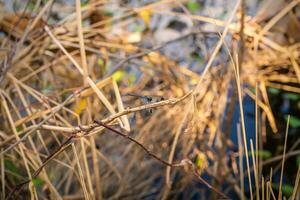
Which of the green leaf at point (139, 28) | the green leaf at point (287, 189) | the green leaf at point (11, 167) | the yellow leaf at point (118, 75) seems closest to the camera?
the green leaf at point (11, 167)

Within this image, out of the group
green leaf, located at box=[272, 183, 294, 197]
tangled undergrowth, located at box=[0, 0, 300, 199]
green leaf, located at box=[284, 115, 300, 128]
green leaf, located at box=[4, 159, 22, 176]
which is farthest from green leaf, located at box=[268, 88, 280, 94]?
green leaf, located at box=[4, 159, 22, 176]

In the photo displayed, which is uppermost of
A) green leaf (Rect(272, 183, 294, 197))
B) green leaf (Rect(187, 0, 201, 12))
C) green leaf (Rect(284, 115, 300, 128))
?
green leaf (Rect(187, 0, 201, 12))

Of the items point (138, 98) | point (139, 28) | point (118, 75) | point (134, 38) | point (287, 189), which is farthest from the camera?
point (139, 28)

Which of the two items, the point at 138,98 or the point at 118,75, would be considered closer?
the point at 138,98

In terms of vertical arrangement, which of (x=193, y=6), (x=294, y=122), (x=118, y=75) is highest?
(x=193, y=6)

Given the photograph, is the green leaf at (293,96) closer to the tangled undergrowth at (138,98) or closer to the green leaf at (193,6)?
the tangled undergrowth at (138,98)

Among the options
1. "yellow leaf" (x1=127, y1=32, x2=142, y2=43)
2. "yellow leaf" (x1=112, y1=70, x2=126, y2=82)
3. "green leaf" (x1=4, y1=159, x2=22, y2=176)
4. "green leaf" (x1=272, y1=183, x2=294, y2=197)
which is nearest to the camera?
"green leaf" (x1=4, y1=159, x2=22, y2=176)

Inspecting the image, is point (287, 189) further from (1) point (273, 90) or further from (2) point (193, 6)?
(2) point (193, 6)

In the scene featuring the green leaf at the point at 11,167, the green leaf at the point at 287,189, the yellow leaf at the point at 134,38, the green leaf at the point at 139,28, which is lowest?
the green leaf at the point at 287,189

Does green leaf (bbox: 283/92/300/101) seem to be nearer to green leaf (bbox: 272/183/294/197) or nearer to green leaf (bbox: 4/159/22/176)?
green leaf (bbox: 272/183/294/197)

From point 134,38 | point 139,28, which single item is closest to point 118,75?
point 134,38

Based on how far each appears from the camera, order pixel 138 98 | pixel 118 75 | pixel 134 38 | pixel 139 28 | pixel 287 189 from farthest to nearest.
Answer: pixel 139 28 → pixel 134 38 → pixel 118 75 → pixel 287 189 → pixel 138 98

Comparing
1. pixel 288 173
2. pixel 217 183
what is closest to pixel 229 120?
pixel 217 183

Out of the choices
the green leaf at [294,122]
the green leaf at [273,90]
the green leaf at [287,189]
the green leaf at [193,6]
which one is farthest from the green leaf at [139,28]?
the green leaf at [287,189]
